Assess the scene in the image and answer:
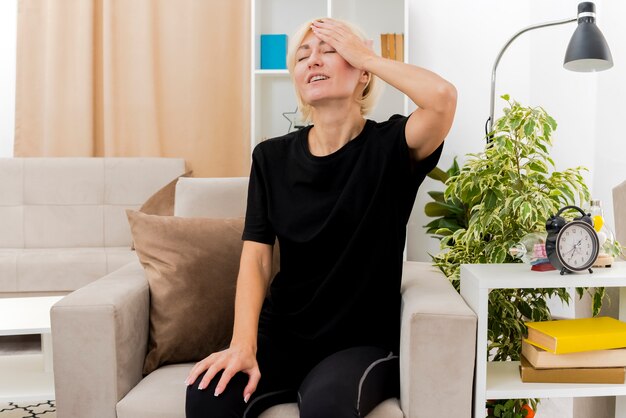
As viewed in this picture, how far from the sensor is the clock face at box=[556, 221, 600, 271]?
153cm

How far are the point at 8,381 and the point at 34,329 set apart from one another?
196 mm

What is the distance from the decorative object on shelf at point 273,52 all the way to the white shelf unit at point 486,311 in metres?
2.39

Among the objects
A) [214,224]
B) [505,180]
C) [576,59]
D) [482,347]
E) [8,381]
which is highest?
[576,59]

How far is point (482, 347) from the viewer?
1.45m

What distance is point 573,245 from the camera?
1.54m

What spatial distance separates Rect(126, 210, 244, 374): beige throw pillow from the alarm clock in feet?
2.64

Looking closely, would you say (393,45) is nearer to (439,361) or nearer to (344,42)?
(344,42)

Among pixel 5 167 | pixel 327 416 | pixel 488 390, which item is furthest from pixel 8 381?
pixel 5 167

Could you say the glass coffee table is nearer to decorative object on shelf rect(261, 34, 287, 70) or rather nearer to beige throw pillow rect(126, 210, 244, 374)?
beige throw pillow rect(126, 210, 244, 374)

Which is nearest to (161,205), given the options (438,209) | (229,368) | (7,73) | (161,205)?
(161,205)

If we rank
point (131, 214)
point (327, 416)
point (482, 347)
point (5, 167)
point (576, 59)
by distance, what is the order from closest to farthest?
point (327, 416)
point (482, 347)
point (131, 214)
point (576, 59)
point (5, 167)

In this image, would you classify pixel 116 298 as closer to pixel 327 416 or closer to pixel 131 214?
pixel 131 214

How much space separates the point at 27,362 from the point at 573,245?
1.67m

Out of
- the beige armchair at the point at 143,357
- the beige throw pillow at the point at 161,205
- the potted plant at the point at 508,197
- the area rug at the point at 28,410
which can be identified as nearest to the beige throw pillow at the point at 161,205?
the beige throw pillow at the point at 161,205
